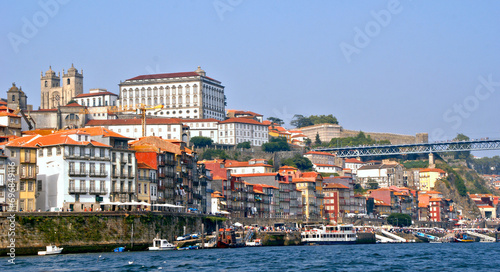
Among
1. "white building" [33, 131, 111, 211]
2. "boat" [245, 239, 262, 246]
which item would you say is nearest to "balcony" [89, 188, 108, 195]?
"white building" [33, 131, 111, 211]

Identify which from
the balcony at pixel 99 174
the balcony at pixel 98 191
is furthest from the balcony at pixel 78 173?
the balcony at pixel 98 191

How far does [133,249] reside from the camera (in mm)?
86500

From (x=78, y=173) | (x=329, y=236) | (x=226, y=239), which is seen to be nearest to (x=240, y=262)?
(x=78, y=173)

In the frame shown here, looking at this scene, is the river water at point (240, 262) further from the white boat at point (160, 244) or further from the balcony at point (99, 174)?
the balcony at point (99, 174)

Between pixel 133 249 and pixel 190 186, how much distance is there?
101 ft

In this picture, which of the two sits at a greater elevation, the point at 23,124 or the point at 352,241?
the point at 23,124

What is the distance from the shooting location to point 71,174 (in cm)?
8875

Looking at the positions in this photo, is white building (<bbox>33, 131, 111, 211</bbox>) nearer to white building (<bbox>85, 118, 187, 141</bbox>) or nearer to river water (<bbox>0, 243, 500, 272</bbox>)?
river water (<bbox>0, 243, 500, 272</bbox>)

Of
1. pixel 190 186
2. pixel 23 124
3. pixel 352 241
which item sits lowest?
pixel 352 241

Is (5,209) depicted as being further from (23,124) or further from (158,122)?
(158,122)

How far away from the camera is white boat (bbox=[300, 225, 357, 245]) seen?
123000 millimetres

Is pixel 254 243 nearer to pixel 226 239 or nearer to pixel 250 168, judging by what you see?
pixel 226 239

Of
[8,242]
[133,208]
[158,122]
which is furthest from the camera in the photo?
[158,122]

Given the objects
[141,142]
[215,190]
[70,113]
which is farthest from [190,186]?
[70,113]
